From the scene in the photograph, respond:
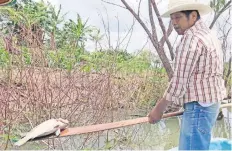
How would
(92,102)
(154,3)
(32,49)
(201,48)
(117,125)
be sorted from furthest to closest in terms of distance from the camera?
1. (154,3)
2. (92,102)
3. (32,49)
4. (117,125)
5. (201,48)

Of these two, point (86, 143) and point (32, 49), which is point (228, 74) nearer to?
point (86, 143)

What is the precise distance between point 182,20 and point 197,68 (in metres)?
0.27

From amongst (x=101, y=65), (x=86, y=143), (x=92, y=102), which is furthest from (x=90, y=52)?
(x=86, y=143)

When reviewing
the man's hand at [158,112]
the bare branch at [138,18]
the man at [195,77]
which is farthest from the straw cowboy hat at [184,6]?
the bare branch at [138,18]

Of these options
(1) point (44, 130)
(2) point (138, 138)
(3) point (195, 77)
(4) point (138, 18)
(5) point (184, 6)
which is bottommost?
(2) point (138, 138)

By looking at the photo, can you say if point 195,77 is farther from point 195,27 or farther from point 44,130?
point 44,130

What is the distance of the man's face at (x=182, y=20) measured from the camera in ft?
6.54

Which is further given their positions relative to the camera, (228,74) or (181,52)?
(228,74)

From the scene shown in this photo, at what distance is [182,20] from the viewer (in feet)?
6.61

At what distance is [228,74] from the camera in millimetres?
6988

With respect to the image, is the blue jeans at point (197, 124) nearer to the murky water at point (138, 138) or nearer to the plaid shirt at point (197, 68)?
the plaid shirt at point (197, 68)

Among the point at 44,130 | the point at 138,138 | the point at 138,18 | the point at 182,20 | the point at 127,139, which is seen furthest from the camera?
the point at 138,18

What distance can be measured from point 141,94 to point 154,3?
1502mm

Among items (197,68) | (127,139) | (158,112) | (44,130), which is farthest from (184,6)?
(127,139)
